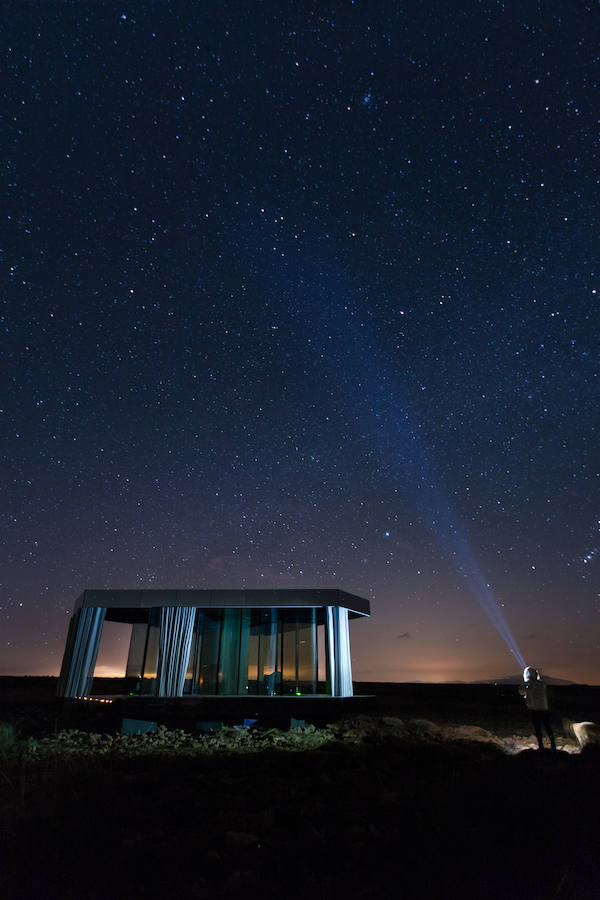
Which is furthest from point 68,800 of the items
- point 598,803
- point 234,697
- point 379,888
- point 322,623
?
point 322,623

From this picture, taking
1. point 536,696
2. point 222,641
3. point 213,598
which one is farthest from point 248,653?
point 536,696

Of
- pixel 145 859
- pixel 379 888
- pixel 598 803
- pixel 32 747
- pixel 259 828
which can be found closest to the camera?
pixel 379 888

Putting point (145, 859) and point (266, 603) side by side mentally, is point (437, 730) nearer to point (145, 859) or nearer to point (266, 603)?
point (266, 603)

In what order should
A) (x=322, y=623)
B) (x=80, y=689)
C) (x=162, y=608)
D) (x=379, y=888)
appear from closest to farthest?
(x=379, y=888) → (x=80, y=689) → (x=162, y=608) → (x=322, y=623)

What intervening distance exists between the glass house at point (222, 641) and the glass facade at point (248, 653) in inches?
1.2

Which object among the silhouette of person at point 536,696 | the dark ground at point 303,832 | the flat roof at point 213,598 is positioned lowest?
the dark ground at point 303,832

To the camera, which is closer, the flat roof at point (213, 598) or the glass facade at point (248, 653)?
the flat roof at point (213, 598)

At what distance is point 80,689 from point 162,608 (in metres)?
2.95

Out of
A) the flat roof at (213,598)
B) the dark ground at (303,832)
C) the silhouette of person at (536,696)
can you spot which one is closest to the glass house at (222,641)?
the flat roof at (213,598)

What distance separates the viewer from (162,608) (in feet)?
51.5

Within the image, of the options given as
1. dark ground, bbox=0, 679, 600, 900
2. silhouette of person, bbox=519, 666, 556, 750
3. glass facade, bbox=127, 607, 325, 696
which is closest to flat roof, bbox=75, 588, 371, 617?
glass facade, bbox=127, 607, 325, 696

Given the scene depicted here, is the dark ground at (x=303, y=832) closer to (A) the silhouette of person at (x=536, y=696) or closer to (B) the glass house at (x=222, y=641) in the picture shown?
(A) the silhouette of person at (x=536, y=696)

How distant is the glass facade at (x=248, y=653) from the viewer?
1658 cm

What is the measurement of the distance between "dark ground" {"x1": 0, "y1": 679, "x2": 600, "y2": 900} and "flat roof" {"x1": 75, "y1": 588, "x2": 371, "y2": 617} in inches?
289
